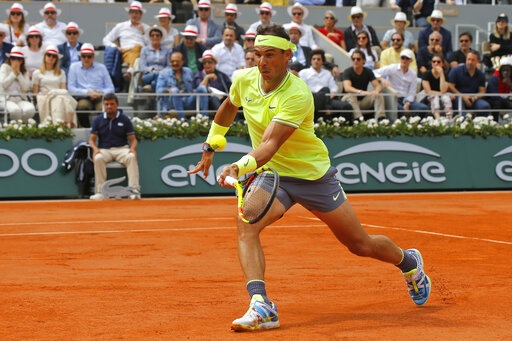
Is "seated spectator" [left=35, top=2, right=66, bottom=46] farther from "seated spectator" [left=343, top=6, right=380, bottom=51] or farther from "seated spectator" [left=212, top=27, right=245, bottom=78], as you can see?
"seated spectator" [left=343, top=6, right=380, bottom=51]

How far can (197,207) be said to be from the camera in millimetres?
16625

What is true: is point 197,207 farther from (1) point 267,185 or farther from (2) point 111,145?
(1) point 267,185

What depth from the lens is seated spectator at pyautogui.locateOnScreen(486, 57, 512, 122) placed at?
20.9 m

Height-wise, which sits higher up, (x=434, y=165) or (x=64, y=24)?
(x=64, y=24)

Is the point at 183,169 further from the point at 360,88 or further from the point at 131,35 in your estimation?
the point at 360,88

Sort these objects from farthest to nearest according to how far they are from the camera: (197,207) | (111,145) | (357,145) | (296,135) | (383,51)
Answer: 1. (383,51)
2. (357,145)
3. (111,145)
4. (197,207)
5. (296,135)

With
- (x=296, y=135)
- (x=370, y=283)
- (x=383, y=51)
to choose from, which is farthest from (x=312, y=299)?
(x=383, y=51)

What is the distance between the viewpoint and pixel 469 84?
68.2 ft

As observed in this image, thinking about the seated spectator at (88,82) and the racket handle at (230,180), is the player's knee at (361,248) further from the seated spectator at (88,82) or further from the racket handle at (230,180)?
the seated spectator at (88,82)

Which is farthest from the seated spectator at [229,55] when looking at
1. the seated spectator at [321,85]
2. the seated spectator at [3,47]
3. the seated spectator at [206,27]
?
the seated spectator at [3,47]

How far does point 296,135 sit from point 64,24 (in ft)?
48.1

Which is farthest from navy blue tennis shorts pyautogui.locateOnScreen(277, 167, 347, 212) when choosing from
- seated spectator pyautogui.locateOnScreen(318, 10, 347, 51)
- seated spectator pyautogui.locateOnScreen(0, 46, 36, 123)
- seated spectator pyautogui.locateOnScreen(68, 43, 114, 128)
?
seated spectator pyautogui.locateOnScreen(318, 10, 347, 51)

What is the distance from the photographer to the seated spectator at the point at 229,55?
19.8 metres

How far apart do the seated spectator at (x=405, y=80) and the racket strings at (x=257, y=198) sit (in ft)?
46.0
